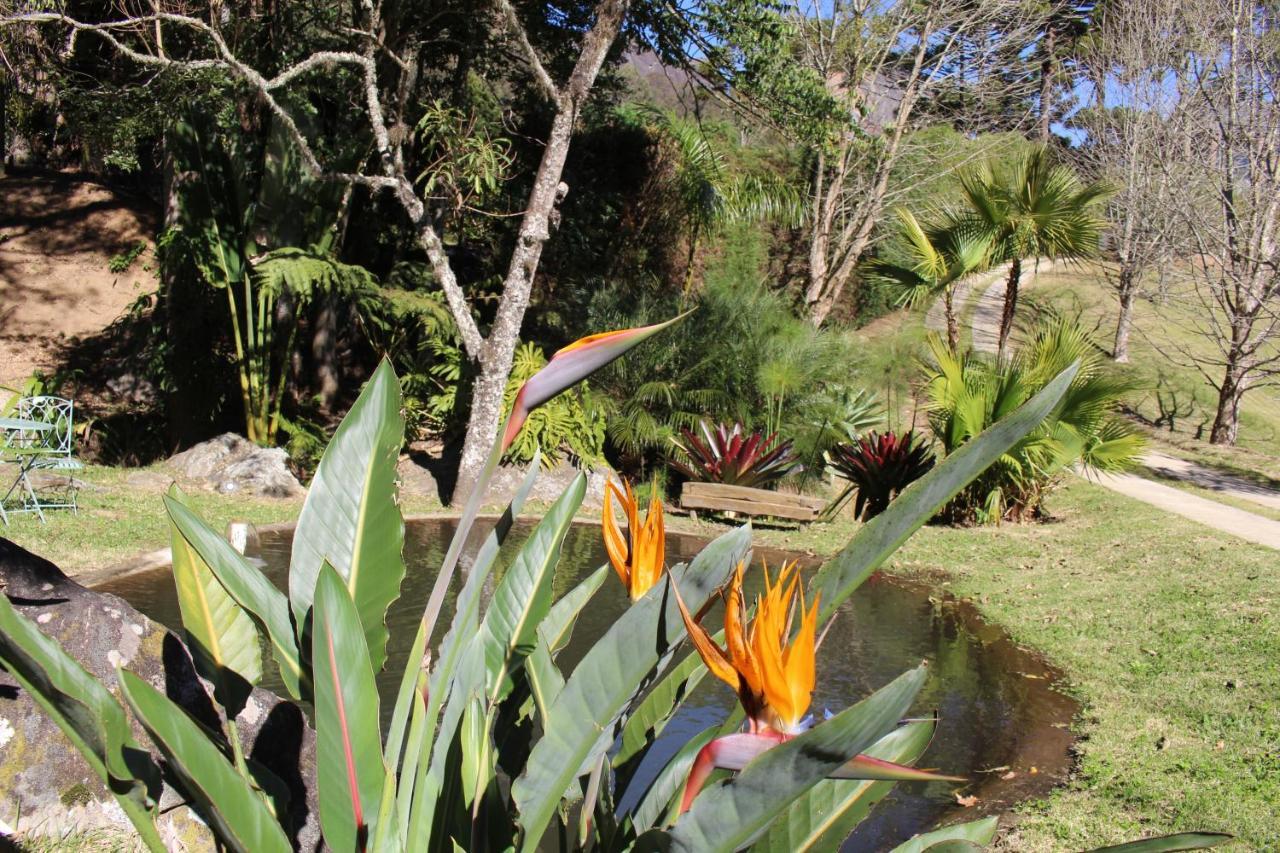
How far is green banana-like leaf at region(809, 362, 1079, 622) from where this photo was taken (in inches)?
58.4

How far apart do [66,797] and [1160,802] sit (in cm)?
388

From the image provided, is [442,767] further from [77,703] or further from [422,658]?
[77,703]

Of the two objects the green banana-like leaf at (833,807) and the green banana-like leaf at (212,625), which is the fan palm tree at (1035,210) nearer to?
the green banana-like leaf at (833,807)

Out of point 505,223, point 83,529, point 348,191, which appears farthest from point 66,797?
point 505,223

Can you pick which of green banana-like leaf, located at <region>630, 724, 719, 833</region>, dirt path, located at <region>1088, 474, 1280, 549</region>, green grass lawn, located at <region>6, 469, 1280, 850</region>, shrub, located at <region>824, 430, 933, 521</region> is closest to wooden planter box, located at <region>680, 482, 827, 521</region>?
green grass lawn, located at <region>6, 469, 1280, 850</region>

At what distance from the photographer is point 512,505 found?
1.97 metres

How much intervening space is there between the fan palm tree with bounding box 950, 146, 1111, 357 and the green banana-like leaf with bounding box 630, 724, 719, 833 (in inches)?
395

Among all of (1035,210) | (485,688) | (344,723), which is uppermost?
(1035,210)

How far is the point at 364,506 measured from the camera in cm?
204

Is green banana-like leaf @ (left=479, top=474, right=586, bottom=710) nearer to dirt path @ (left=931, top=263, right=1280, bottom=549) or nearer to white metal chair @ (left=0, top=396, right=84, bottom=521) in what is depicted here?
white metal chair @ (left=0, top=396, right=84, bottom=521)

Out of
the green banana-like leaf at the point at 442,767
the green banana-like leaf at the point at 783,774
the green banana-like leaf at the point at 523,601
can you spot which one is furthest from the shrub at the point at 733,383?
the green banana-like leaf at the point at 783,774

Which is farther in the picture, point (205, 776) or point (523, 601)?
point (523, 601)

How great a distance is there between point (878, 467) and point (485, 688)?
10.0 metres

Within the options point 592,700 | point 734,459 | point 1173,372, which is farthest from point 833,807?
point 1173,372
